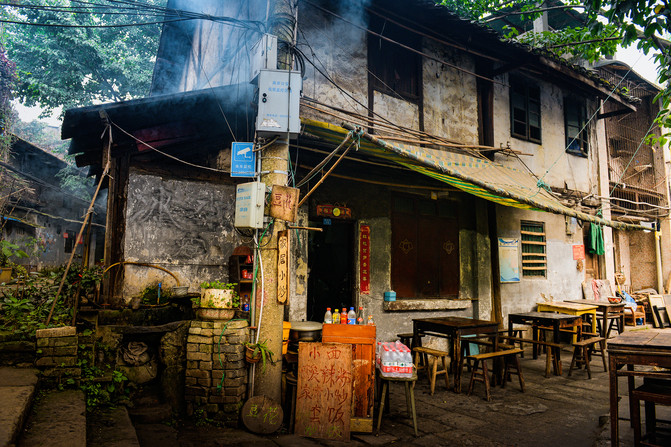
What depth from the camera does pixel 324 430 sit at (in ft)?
15.7

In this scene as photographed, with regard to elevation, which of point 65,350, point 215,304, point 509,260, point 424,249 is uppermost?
point 424,249

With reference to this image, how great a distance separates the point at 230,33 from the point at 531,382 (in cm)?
935

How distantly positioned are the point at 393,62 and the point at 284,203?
524 centimetres

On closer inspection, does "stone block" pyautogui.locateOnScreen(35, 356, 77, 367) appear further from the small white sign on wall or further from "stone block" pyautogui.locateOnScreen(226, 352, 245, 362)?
the small white sign on wall

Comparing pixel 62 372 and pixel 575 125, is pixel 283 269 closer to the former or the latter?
pixel 62 372

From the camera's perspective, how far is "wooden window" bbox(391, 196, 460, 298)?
8875 millimetres

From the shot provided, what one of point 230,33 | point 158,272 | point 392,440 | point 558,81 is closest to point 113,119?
point 158,272

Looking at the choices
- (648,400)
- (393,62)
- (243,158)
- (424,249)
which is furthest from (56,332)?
(393,62)

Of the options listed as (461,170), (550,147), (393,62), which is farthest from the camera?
(550,147)

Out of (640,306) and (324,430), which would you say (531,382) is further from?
(640,306)

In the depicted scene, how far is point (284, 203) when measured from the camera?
5242 mm

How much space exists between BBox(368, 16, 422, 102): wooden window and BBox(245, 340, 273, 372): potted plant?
5642mm

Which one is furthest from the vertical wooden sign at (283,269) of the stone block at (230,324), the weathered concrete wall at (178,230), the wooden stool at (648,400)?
the wooden stool at (648,400)

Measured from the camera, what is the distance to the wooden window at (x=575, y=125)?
1238cm
